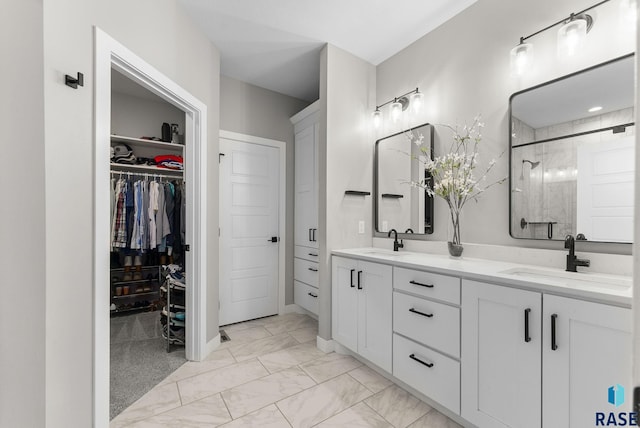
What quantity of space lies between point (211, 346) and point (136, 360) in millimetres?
580

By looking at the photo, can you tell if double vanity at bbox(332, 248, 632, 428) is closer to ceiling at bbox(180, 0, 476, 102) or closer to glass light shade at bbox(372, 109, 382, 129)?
glass light shade at bbox(372, 109, 382, 129)

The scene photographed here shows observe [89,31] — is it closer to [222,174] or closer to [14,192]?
[14,192]

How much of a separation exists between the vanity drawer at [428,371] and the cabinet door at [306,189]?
1579mm

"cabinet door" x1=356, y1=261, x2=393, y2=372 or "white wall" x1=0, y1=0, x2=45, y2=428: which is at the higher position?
"white wall" x1=0, y1=0, x2=45, y2=428

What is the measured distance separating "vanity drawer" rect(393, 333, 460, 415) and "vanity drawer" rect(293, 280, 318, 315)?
1408 millimetres

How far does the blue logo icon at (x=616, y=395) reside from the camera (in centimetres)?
99

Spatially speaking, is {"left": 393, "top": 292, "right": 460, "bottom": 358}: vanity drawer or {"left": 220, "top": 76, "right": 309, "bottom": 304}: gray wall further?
{"left": 220, "top": 76, "right": 309, "bottom": 304}: gray wall

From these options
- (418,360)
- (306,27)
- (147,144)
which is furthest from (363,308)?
(147,144)

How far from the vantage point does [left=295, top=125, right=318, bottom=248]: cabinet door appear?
127 inches

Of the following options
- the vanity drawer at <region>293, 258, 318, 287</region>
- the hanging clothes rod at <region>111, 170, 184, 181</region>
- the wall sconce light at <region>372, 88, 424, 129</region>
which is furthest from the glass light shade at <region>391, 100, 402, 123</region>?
the hanging clothes rod at <region>111, 170, 184, 181</region>

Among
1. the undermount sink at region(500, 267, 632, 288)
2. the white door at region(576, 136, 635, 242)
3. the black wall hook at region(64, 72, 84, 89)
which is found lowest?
the undermount sink at region(500, 267, 632, 288)

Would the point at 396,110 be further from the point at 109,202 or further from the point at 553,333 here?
the point at 109,202

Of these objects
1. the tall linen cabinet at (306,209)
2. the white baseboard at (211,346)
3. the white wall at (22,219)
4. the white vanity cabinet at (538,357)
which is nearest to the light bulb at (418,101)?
the tall linen cabinet at (306,209)

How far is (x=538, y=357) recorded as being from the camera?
47.6 inches
